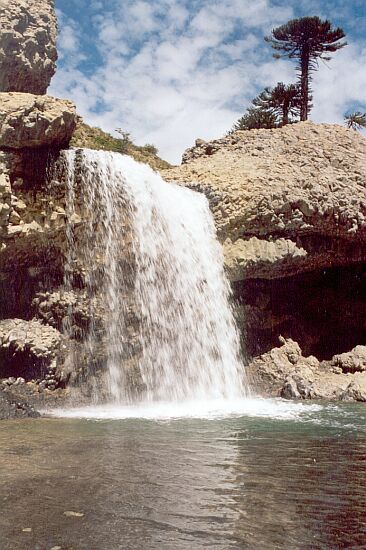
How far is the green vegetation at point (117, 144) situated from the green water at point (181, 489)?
3004 centimetres

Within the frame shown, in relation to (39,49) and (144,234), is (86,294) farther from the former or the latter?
(39,49)

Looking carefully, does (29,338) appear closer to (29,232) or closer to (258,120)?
(29,232)

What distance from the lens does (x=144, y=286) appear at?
16.6m

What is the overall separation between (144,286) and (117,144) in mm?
25496

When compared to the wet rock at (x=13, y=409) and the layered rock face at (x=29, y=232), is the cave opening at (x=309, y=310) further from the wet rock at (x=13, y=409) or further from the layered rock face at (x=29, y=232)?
the wet rock at (x=13, y=409)

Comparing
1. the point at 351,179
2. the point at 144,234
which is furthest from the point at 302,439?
the point at 351,179

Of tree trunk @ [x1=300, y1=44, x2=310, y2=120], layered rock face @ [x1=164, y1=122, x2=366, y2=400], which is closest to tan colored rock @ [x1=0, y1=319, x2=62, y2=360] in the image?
layered rock face @ [x1=164, y1=122, x2=366, y2=400]

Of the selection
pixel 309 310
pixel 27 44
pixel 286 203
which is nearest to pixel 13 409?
pixel 286 203

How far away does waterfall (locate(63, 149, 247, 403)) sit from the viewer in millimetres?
16016

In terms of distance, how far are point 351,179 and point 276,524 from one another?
57.0 feet

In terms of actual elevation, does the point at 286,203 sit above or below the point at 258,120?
below

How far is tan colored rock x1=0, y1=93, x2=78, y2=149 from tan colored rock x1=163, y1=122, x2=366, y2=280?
587cm

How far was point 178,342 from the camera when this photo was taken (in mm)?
16828

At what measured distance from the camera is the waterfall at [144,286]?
1602cm
